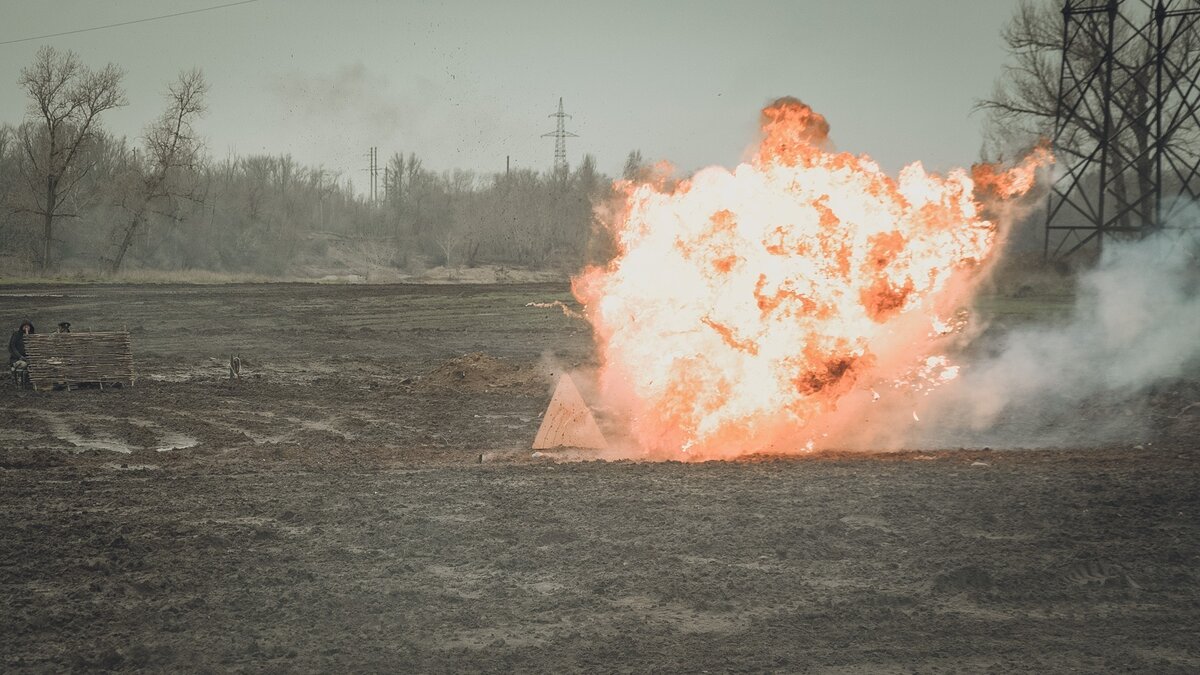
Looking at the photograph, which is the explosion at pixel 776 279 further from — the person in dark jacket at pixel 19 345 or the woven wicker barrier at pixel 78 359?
the person in dark jacket at pixel 19 345

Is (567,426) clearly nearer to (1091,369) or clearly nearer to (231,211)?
(1091,369)

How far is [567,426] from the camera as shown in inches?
512

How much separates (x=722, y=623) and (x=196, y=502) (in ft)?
18.3

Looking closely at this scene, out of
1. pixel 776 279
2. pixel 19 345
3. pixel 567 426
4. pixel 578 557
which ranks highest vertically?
pixel 776 279

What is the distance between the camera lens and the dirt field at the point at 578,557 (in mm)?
6020

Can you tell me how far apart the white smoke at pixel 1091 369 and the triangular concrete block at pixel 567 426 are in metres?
4.72

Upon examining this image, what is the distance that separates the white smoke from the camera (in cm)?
1426

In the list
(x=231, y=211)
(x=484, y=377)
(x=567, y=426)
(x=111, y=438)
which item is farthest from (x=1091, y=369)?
(x=231, y=211)

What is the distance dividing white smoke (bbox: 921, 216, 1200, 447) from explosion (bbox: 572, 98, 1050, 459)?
2.84m

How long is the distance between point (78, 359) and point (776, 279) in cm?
1403

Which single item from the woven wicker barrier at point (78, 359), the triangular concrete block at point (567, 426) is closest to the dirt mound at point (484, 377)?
the triangular concrete block at point (567, 426)

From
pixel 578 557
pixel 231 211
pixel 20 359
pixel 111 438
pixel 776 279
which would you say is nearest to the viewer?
pixel 578 557

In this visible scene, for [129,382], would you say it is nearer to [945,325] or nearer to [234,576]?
[234,576]

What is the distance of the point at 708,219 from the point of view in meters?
12.0
